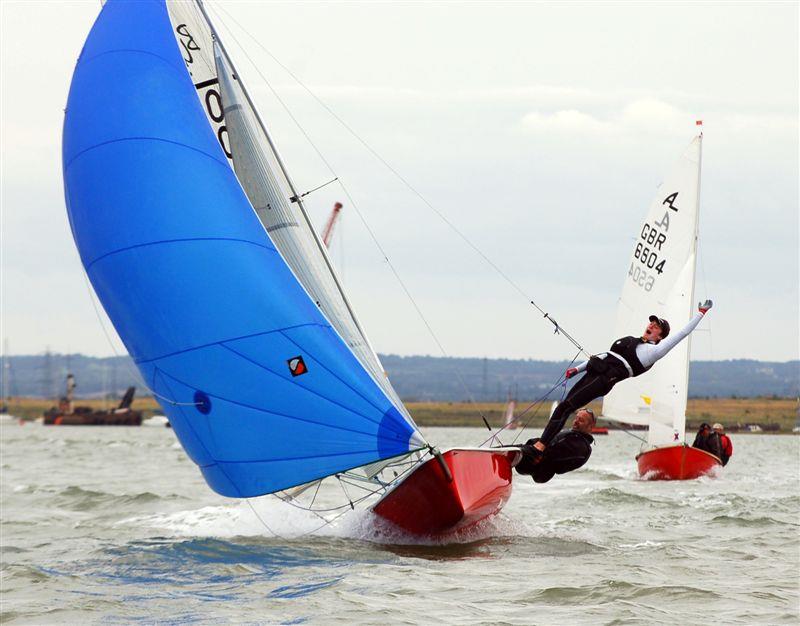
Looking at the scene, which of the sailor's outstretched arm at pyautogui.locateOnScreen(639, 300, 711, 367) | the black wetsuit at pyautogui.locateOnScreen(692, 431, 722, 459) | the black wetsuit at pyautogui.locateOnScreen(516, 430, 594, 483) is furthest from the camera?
the black wetsuit at pyautogui.locateOnScreen(692, 431, 722, 459)

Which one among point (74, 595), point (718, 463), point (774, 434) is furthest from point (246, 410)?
point (774, 434)

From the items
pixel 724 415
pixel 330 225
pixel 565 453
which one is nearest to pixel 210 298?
pixel 565 453

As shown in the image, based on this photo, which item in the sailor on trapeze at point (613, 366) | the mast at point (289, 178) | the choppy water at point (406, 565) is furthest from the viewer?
the mast at point (289, 178)

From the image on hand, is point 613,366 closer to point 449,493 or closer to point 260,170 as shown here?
point 449,493

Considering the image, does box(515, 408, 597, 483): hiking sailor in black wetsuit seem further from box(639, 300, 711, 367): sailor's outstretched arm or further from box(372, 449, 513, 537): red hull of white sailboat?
box(639, 300, 711, 367): sailor's outstretched arm

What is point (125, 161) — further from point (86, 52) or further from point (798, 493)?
point (798, 493)

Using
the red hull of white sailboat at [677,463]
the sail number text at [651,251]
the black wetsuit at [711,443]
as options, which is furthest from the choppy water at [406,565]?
the sail number text at [651,251]

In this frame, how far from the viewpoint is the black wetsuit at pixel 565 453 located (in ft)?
39.8

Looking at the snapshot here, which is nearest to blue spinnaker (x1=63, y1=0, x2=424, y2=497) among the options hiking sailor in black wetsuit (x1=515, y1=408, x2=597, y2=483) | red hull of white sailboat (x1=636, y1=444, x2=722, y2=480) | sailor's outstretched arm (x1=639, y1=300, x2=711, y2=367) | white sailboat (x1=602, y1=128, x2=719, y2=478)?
hiking sailor in black wetsuit (x1=515, y1=408, x2=597, y2=483)

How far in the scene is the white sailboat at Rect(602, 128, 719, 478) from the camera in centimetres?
2538

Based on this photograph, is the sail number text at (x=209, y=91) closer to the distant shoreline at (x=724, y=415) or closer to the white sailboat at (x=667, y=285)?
the white sailboat at (x=667, y=285)

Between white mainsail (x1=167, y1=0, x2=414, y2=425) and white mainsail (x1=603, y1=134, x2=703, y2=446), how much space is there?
1268cm

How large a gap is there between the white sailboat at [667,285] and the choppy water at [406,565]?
490 centimetres

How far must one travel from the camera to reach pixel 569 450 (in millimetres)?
12141
